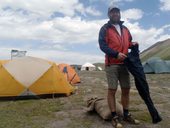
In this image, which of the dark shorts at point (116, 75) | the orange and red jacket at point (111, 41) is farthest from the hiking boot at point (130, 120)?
the orange and red jacket at point (111, 41)

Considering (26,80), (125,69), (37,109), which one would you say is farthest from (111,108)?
(26,80)

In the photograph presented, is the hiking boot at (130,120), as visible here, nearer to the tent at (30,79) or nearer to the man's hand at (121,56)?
the man's hand at (121,56)

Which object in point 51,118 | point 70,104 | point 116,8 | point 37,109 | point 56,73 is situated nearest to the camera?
point 116,8

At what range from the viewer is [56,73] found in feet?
44.9

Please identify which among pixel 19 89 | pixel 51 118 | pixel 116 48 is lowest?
pixel 51 118

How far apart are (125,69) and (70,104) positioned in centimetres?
389

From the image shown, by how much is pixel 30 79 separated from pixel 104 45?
19.4 ft

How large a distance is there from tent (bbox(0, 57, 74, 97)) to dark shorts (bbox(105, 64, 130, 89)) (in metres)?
5.61

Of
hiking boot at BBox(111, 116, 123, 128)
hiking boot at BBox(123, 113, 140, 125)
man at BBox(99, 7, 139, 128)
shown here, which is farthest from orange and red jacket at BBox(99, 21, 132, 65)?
hiking boot at BBox(123, 113, 140, 125)

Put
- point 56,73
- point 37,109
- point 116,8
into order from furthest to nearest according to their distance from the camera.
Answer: point 56,73, point 37,109, point 116,8

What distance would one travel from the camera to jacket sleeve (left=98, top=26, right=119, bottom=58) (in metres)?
7.52

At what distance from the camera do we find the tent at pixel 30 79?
12883 millimetres

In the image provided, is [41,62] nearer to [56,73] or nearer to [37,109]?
[56,73]

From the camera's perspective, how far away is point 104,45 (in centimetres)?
770
